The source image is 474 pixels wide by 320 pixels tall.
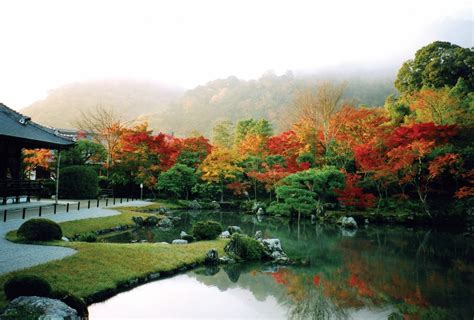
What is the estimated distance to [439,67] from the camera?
1454 inches

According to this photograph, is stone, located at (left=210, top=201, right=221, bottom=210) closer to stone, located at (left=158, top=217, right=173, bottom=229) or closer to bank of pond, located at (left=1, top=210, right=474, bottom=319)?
stone, located at (left=158, top=217, right=173, bottom=229)

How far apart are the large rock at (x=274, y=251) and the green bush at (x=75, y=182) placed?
61.1 ft

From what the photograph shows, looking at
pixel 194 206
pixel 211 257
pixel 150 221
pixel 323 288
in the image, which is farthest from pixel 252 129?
pixel 323 288

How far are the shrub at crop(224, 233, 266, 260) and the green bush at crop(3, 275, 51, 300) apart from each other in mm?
7347

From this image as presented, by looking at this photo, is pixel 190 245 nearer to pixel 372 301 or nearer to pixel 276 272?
pixel 276 272

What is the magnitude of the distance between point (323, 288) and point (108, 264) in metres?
6.05

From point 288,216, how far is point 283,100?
240ft

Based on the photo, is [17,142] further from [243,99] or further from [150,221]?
[243,99]

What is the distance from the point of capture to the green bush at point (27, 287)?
6.23 metres

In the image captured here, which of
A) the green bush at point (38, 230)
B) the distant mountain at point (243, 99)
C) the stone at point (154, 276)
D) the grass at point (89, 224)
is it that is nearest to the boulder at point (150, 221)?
the grass at point (89, 224)

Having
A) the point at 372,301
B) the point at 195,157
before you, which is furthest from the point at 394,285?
the point at 195,157

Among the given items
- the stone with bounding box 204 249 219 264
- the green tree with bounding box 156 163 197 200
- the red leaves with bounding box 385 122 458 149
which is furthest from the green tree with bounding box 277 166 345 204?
the stone with bounding box 204 249 219 264

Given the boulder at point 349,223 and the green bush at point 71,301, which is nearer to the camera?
the green bush at point 71,301

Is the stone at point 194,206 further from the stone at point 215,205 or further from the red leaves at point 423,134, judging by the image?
the red leaves at point 423,134
